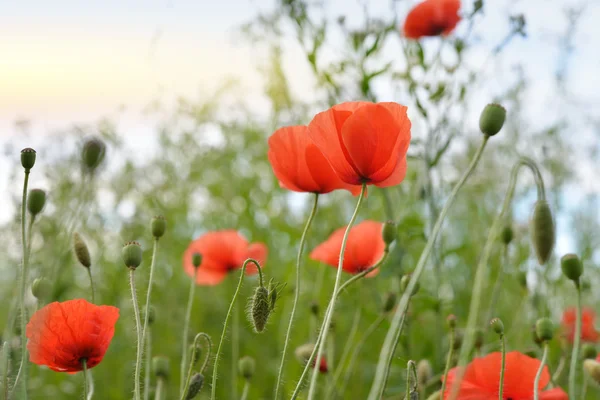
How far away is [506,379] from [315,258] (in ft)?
1.24

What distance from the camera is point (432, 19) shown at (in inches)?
52.1

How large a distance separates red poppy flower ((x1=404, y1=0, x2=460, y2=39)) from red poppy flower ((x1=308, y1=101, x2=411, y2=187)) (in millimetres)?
659

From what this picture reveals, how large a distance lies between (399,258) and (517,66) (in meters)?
0.83

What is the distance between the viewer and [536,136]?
6.86 ft

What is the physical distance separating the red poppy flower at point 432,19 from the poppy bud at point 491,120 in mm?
682

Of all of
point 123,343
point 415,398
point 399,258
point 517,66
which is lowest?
point 123,343

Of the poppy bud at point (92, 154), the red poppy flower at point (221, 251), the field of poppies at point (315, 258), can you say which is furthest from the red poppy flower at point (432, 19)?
the poppy bud at point (92, 154)

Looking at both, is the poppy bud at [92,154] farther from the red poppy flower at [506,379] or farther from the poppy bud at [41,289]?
the red poppy flower at [506,379]

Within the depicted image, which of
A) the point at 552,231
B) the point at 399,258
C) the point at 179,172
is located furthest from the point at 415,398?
the point at 179,172

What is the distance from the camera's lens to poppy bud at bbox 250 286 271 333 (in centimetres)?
72

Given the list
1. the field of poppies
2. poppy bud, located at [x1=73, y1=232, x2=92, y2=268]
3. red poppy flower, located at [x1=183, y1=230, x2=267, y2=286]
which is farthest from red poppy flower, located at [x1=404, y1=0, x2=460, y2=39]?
poppy bud, located at [x1=73, y1=232, x2=92, y2=268]

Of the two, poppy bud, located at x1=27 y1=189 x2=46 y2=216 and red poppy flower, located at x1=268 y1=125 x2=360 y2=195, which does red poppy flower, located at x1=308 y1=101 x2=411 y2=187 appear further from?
poppy bud, located at x1=27 y1=189 x2=46 y2=216

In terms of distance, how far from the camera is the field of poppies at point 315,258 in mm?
723

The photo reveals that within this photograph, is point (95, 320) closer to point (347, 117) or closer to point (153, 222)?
point (153, 222)
